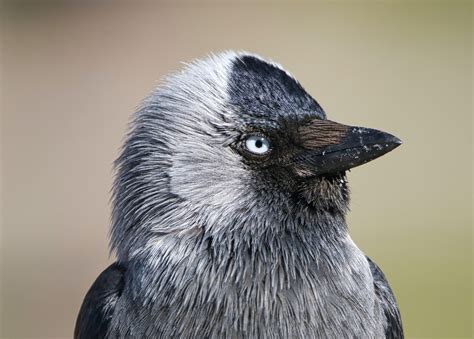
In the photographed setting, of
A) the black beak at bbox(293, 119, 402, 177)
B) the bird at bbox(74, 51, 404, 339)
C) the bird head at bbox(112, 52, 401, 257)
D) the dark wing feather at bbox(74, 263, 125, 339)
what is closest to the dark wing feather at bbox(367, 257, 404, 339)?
the bird at bbox(74, 51, 404, 339)

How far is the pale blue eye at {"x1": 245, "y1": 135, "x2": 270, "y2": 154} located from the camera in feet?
18.7

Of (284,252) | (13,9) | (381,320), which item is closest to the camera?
(284,252)

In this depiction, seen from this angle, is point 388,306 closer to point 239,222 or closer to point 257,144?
point 239,222

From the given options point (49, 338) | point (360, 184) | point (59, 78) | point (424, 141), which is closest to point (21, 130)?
point (59, 78)

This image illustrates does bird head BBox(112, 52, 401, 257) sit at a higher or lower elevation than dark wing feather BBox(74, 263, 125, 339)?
higher

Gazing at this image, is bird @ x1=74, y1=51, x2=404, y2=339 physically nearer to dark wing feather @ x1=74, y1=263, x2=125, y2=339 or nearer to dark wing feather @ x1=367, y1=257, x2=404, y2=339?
dark wing feather @ x1=74, y1=263, x2=125, y2=339

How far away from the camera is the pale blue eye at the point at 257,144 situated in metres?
5.69

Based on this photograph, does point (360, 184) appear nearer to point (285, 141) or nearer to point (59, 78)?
point (59, 78)

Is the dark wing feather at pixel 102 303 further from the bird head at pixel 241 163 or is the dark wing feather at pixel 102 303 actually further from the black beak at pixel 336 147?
the black beak at pixel 336 147

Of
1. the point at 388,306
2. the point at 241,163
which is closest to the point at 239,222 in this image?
the point at 241,163

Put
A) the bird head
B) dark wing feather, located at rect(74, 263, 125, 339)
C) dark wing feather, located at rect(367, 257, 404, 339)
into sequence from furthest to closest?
dark wing feather, located at rect(367, 257, 404, 339)
dark wing feather, located at rect(74, 263, 125, 339)
the bird head

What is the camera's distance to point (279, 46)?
18.9 metres

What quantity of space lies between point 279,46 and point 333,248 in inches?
532

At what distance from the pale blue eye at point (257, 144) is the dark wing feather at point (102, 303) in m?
1.15
